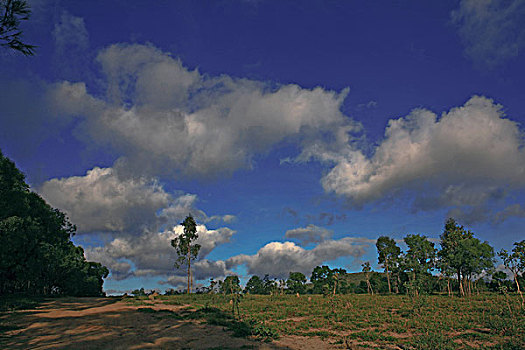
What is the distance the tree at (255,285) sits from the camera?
3974 inches

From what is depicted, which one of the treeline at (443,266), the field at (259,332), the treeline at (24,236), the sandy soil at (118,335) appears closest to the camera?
the sandy soil at (118,335)

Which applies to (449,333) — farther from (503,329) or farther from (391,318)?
(391,318)

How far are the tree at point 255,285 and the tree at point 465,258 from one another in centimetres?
5799

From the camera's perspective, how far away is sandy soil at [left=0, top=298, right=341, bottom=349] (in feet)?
49.7

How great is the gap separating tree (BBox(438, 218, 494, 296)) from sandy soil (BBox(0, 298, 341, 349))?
1776 inches

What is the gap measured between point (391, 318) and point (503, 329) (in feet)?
24.5

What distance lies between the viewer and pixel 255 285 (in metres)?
106

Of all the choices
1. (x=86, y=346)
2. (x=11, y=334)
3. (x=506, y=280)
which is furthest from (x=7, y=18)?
(x=506, y=280)

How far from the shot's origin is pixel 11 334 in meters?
16.6

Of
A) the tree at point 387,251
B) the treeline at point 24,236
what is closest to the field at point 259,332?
the treeline at point 24,236

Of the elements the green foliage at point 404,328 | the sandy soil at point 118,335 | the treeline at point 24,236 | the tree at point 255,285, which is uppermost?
the treeline at point 24,236

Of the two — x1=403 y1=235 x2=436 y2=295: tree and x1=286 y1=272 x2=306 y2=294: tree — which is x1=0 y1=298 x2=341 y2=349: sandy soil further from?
x1=286 y1=272 x2=306 y2=294: tree

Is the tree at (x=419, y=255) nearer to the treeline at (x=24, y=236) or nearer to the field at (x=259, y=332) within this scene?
the field at (x=259, y=332)

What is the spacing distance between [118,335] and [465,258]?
53469mm
